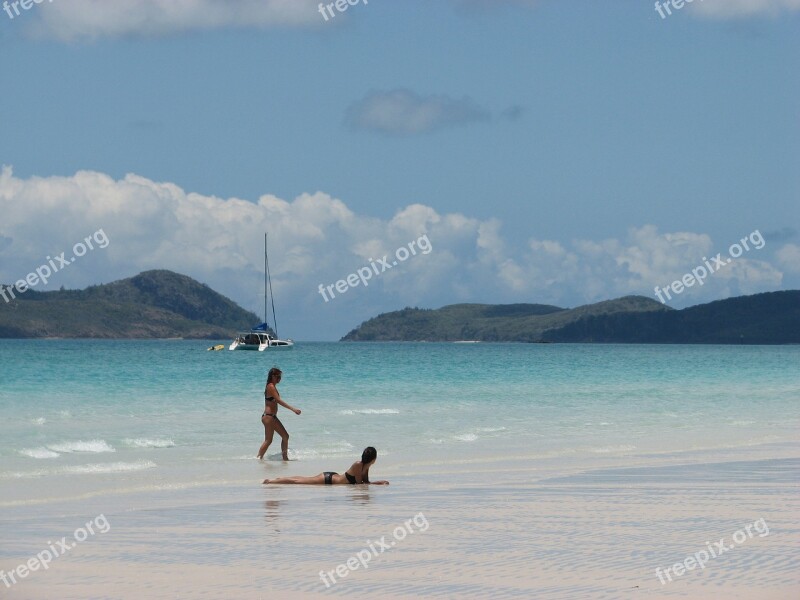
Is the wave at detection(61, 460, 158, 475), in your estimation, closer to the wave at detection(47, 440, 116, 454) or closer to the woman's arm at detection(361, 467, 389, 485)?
the wave at detection(47, 440, 116, 454)

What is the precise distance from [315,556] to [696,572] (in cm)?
333

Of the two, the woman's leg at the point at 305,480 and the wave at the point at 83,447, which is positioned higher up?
the wave at the point at 83,447

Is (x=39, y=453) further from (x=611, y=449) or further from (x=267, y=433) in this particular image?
(x=611, y=449)

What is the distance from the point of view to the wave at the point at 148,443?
2431 cm

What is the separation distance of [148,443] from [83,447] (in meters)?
1.46

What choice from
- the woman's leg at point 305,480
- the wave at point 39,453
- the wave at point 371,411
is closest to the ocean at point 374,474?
the wave at point 39,453

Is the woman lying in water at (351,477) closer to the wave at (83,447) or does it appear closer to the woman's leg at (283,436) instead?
the woman's leg at (283,436)

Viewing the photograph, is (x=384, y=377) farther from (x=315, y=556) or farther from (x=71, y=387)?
(x=315, y=556)

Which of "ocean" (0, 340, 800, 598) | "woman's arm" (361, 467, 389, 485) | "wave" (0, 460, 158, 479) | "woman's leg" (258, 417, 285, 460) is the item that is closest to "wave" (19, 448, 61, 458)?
"ocean" (0, 340, 800, 598)

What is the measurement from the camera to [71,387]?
4791 centimetres

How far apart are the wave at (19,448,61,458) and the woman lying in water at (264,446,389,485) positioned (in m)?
6.67

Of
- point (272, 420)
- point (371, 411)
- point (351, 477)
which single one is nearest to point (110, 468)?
point (272, 420)

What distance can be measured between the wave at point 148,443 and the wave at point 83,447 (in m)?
0.56

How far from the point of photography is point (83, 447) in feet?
78.1
